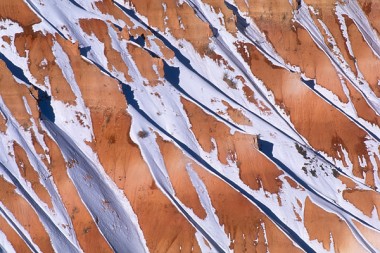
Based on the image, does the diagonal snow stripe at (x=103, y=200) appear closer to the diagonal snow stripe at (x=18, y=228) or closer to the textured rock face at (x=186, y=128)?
the textured rock face at (x=186, y=128)

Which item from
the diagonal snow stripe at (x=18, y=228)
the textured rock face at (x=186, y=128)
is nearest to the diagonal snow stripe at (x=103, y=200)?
the textured rock face at (x=186, y=128)

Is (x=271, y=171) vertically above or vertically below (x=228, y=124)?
below

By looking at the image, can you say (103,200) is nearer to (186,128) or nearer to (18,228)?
(18,228)

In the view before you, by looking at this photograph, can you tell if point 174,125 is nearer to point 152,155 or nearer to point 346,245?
point 152,155

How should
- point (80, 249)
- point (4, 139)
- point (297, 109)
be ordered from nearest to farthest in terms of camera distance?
point (80, 249) → point (4, 139) → point (297, 109)

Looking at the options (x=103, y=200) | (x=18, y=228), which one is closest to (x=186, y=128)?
(x=103, y=200)

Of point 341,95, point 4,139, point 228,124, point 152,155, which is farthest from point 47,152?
point 341,95

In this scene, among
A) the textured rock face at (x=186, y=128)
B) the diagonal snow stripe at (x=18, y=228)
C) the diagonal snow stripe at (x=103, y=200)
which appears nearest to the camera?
the diagonal snow stripe at (x=18, y=228)

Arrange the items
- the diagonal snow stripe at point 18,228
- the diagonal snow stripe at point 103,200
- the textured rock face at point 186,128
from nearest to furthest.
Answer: the diagonal snow stripe at point 18,228 → the diagonal snow stripe at point 103,200 → the textured rock face at point 186,128
